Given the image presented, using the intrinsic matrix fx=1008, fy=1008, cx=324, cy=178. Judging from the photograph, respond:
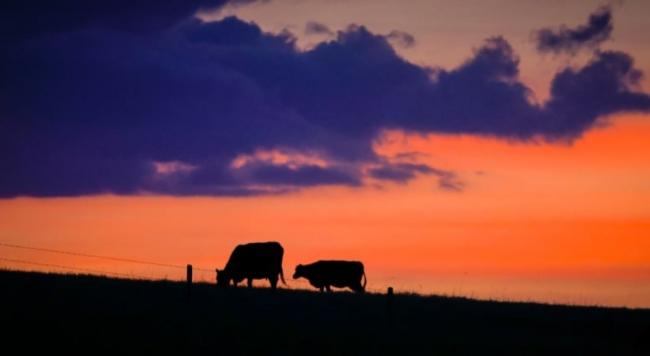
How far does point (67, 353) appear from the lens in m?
20.1

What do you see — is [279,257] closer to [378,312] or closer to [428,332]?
[378,312]

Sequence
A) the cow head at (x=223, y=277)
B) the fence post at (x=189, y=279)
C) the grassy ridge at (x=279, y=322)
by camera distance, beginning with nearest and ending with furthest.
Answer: the grassy ridge at (x=279, y=322)
the fence post at (x=189, y=279)
the cow head at (x=223, y=277)

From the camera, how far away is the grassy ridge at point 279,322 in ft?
73.6

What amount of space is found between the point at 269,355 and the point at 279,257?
24736mm

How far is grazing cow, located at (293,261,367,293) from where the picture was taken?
51.5m

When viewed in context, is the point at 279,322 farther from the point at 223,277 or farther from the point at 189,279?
the point at 223,277

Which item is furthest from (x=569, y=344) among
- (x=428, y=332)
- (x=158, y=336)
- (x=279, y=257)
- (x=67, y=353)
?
(x=279, y=257)

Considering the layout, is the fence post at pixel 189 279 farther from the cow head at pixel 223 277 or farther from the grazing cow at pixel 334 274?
the grazing cow at pixel 334 274

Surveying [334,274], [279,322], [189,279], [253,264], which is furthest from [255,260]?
[279,322]

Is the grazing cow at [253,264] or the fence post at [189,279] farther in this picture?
the grazing cow at [253,264]

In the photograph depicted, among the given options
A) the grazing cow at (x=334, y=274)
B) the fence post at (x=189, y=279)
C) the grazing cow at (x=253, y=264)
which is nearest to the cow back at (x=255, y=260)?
the grazing cow at (x=253, y=264)

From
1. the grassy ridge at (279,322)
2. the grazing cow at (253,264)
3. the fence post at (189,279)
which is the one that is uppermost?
the grazing cow at (253,264)

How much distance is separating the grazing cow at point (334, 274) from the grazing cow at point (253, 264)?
575 centimetres

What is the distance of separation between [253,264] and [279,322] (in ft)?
59.9
